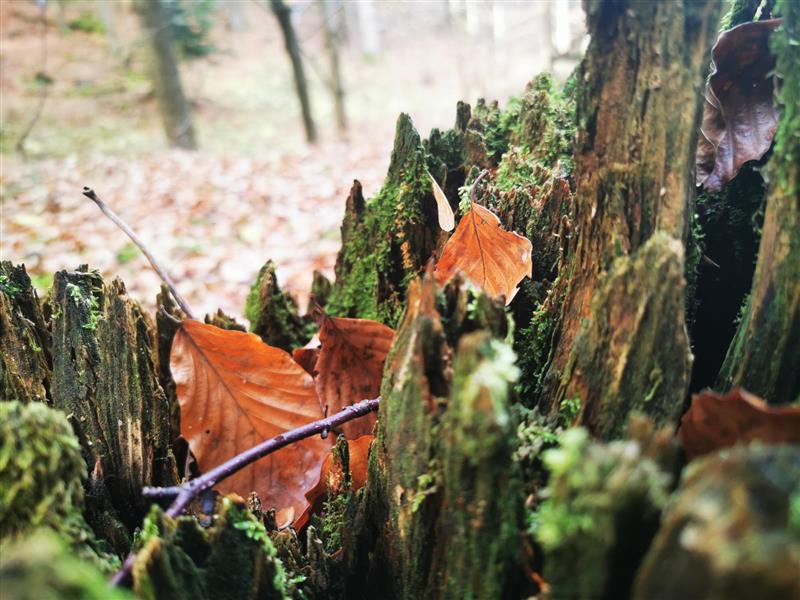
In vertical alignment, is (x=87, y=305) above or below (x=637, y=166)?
below

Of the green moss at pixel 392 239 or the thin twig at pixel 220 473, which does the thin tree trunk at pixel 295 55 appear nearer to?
the green moss at pixel 392 239

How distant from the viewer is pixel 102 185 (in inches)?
269

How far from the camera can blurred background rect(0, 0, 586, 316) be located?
4691 millimetres

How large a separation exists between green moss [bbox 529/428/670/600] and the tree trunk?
11.4 meters

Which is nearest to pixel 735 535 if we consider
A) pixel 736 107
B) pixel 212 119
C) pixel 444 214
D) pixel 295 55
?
pixel 444 214

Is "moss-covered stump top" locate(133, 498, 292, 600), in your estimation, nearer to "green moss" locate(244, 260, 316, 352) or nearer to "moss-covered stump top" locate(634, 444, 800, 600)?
"moss-covered stump top" locate(634, 444, 800, 600)

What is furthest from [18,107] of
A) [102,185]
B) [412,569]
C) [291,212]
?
[412,569]

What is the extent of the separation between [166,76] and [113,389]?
440 inches

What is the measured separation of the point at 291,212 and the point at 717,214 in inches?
198

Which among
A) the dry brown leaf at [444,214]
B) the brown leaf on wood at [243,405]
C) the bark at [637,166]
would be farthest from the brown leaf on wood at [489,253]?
the brown leaf on wood at [243,405]

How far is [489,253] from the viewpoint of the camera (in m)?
1.40

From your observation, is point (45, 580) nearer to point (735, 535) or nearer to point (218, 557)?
point (218, 557)

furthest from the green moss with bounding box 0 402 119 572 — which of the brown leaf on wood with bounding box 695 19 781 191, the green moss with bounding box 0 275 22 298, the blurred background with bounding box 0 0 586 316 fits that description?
the blurred background with bounding box 0 0 586 316

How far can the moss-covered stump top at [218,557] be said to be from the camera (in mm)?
839
